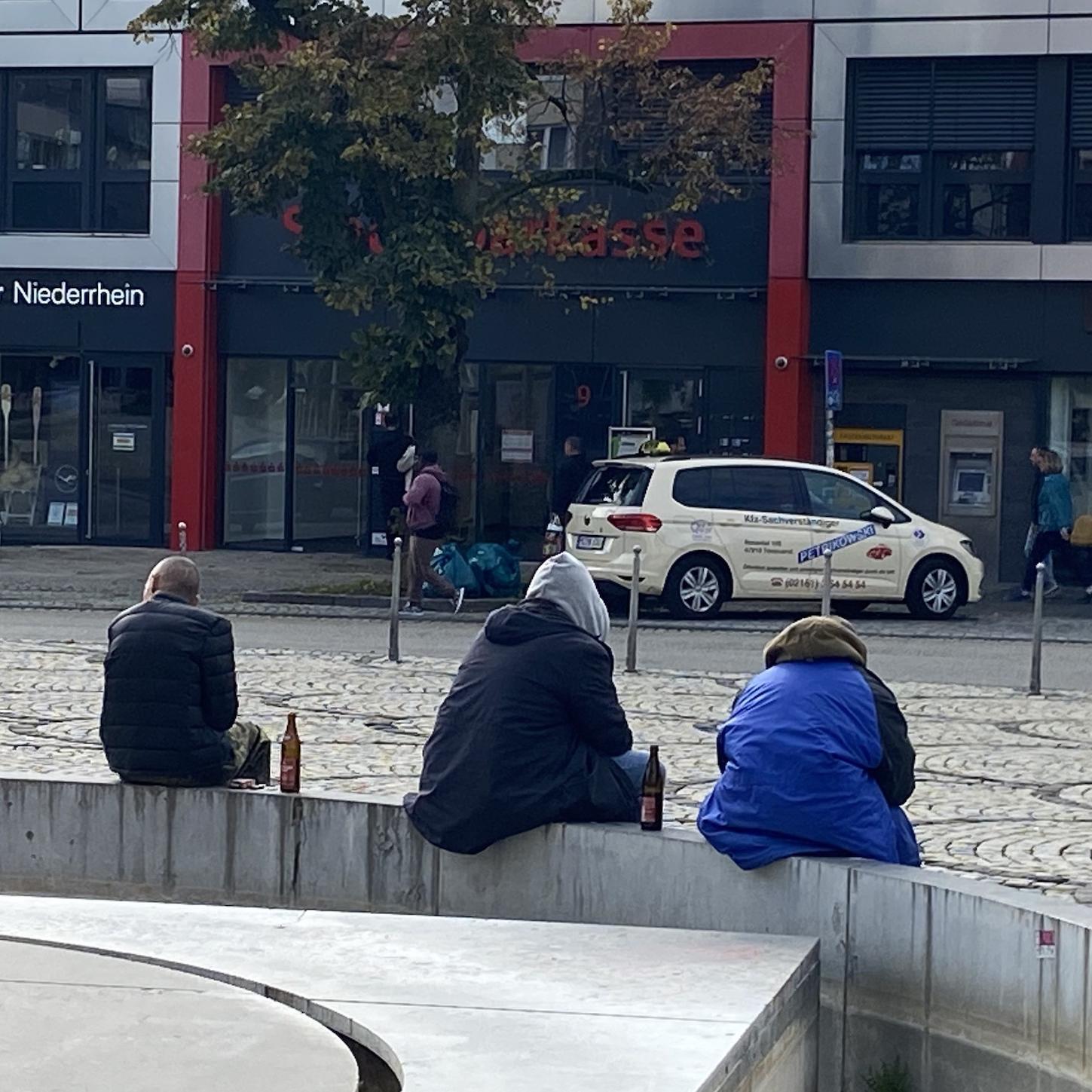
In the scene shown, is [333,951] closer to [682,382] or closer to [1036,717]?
[1036,717]

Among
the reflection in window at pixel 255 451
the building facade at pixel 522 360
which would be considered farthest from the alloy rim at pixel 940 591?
the reflection in window at pixel 255 451

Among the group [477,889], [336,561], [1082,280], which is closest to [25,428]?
[336,561]

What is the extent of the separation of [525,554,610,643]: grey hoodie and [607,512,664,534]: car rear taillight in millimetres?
13670

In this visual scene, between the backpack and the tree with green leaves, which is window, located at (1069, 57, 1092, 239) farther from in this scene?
the backpack

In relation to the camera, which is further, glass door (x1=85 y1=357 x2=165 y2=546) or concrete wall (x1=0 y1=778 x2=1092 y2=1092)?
glass door (x1=85 y1=357 x2=165 y2=546)

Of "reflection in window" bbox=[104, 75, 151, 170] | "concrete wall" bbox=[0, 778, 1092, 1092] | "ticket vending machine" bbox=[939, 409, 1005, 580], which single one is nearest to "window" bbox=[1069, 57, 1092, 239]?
"ticket vending machine" bbox=[939, 409, 1005, 580]

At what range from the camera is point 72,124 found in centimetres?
2955

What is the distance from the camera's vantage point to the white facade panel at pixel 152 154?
29.0 m

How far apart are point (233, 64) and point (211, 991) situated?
1985 cm

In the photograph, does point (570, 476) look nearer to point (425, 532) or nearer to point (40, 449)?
point (425, 532)

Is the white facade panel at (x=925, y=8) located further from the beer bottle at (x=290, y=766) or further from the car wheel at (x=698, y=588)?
the beer bottle at (x=290, y=766)

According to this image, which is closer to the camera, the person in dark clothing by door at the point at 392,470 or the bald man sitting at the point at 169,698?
the bald man sitting at the point at 169,698

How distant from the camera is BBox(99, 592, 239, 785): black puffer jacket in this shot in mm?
8344

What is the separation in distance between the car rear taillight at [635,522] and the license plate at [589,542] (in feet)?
0.72
